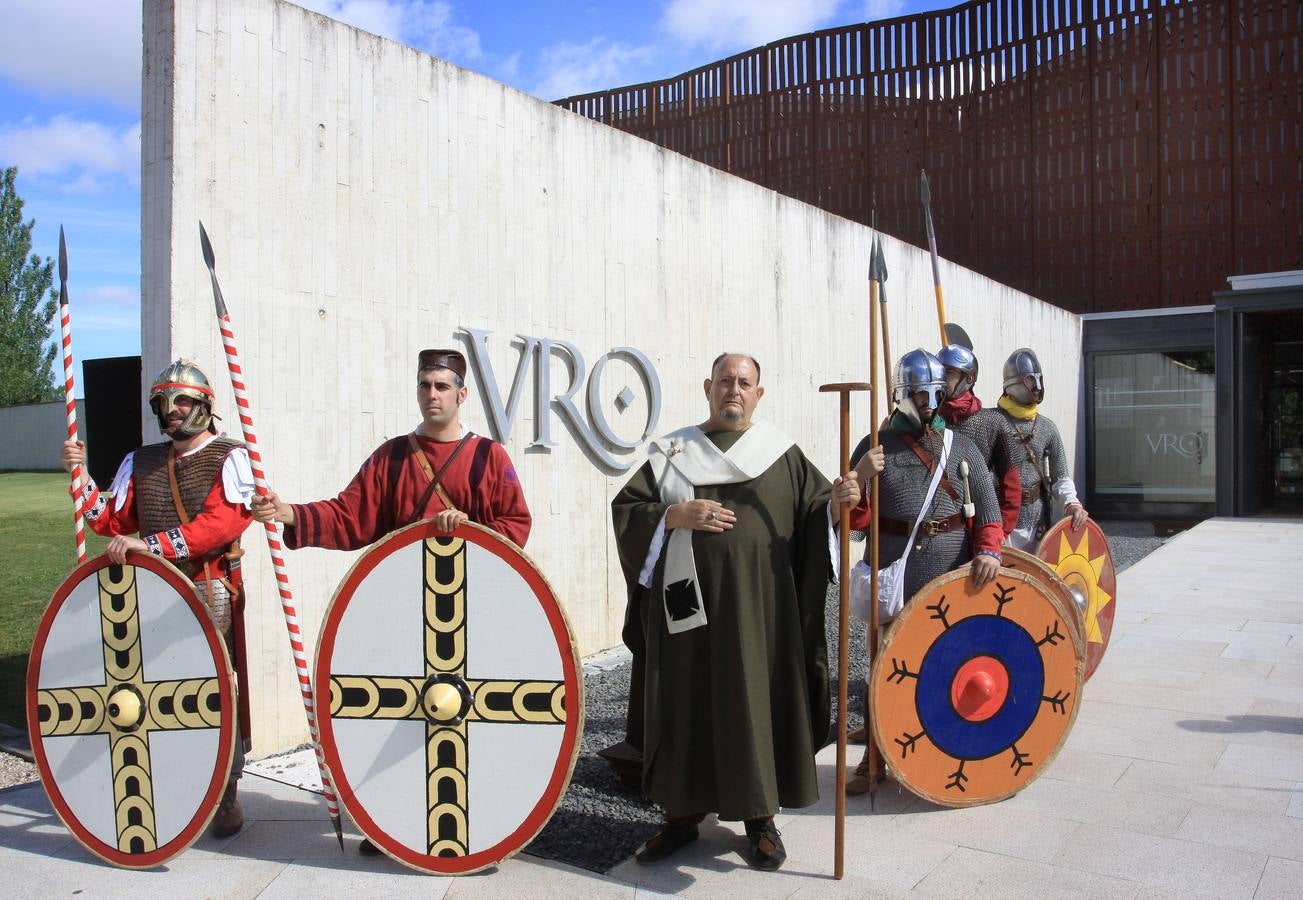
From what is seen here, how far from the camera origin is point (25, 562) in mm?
10773

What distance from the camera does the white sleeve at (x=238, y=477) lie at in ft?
10.4

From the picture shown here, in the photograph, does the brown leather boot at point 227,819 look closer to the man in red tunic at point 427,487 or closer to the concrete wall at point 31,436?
the man in red tunic at point 427,487

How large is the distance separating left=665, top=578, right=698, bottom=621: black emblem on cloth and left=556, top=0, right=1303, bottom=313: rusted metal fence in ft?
48.8

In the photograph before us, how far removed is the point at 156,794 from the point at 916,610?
93.4 inches

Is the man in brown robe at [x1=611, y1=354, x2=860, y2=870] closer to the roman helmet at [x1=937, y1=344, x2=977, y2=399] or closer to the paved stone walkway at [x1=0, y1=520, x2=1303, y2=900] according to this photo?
the paved stone walkway at [x1=0, y1=520, x2=1303, y2=900]

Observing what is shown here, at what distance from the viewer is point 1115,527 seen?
1498 centimetres

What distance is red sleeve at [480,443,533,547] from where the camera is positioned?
3084 mm

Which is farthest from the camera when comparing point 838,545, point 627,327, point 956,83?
point 956,83

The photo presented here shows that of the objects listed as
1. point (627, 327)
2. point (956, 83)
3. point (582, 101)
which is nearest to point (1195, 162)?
point (956, 83)

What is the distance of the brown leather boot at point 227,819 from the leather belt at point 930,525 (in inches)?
95.4

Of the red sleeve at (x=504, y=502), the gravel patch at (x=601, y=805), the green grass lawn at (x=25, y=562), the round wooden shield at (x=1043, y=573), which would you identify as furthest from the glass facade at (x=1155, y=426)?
the red sleeve at (x=504, y=502)

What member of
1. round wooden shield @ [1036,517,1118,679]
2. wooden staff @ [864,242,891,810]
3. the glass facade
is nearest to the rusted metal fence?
the glass facade

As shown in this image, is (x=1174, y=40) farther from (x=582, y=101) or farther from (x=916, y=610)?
(x=916, y=610)

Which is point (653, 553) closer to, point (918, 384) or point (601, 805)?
point (601, 805)
